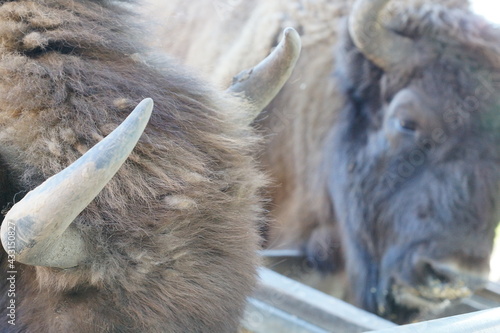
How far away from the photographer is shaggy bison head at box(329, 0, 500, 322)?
11.2ft

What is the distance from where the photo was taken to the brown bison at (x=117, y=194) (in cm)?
133

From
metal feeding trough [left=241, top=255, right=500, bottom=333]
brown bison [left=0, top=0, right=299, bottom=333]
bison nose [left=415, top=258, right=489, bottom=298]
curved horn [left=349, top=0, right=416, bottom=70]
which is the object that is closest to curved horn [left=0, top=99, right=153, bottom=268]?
brown bison [left=0, top=0, right=299, bottom=333]

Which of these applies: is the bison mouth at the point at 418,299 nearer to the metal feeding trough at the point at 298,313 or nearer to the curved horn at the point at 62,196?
the metal feeding trough at the point at 298,313

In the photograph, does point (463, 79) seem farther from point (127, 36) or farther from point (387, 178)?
point (127, 36)

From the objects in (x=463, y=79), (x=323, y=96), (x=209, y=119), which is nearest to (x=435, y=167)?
(x=463, y=79)

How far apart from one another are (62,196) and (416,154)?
9.42 feet

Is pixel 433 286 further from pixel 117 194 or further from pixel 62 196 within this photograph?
pixel 62 196

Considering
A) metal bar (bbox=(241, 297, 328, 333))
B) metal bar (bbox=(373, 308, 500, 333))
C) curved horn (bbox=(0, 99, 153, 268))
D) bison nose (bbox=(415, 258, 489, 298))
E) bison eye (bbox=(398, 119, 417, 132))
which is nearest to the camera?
curved horn (bbox=(0, 99, 153, 268))

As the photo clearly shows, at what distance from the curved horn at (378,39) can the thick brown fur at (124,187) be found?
231cm

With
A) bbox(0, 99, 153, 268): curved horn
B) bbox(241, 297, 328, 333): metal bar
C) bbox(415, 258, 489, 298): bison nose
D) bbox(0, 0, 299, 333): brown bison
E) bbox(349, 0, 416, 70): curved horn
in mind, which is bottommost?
bbox(415, 258, 489, 298): bison nose

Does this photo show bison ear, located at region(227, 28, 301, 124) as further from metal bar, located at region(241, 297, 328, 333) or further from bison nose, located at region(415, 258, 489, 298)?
bison nose, located at region(415, 258, 489, 298)

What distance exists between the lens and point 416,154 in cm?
358

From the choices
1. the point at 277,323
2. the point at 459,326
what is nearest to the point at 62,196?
the point at 459,326

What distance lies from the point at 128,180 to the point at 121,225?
0.11 metres
